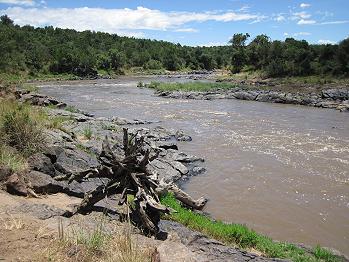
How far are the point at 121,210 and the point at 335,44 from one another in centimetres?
5481

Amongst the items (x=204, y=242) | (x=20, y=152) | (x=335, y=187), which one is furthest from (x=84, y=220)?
(x=335, y=187)

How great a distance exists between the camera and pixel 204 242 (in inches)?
278

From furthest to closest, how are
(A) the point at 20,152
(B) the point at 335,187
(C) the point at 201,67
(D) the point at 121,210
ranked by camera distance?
(C) the point at 201,67 → (B) the point at 335,187 → (A) the point at 20,152 → (D) the point at 121,210

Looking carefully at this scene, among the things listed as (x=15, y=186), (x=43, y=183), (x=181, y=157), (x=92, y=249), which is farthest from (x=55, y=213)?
(x=181, y=157)

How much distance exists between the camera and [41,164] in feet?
31.3

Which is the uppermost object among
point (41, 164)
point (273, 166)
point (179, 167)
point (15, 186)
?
point (41, 164)

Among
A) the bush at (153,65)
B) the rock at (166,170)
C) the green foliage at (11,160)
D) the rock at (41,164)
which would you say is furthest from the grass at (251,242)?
the bush at (153,65)

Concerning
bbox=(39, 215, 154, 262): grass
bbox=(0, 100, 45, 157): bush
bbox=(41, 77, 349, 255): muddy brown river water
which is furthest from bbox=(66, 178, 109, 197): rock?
bbox=(41, 77, 349, 255): muddy brown river water

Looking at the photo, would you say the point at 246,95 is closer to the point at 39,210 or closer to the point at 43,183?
the point at 43,183

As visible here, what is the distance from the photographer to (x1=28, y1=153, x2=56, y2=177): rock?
9477 millimetres

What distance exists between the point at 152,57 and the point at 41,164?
324 ft

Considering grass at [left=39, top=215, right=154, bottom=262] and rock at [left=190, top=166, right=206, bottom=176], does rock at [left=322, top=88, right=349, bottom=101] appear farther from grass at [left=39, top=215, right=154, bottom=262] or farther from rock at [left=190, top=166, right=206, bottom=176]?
grass at [left=39, top=215, right=154, bottom=262]

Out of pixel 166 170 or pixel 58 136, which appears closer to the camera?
pixel 58 136

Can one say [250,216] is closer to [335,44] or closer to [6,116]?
[6,116]
